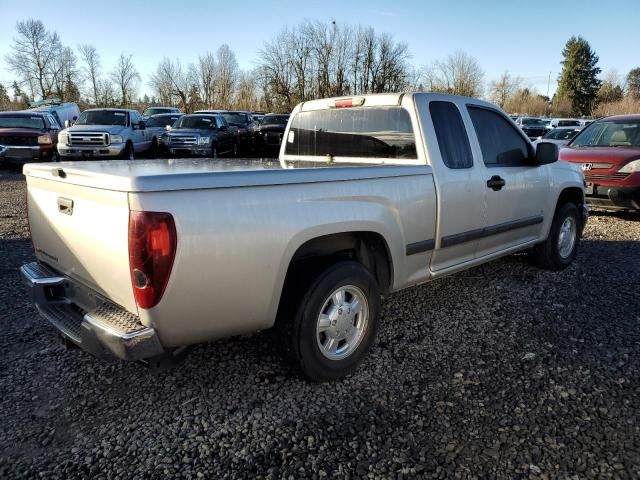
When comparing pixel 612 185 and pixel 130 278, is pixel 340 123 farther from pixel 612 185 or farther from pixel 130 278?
pixel 612 185

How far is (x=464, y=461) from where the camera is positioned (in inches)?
94.5

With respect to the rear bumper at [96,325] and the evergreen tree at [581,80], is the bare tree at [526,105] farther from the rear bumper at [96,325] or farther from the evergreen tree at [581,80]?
the rear bumper at [96,325]

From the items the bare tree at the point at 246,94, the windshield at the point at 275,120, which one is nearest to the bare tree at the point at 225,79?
the bare tree at the point at 246,94

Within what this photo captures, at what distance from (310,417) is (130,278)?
124 centimetres

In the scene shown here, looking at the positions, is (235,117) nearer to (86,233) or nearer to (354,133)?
(354,133)

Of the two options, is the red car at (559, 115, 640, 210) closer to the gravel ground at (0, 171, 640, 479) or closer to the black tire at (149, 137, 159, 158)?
the gravel ground at (0, 171, 640, 479)

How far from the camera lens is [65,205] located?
2.74m

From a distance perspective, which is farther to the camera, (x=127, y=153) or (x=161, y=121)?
(x=161, y=121)

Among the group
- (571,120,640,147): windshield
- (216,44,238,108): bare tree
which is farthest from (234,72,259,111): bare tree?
(571,120,640,147): windshield

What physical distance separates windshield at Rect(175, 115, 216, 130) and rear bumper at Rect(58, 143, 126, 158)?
3387mm

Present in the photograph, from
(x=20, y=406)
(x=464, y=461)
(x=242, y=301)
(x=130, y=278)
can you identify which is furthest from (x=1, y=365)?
(x=464, y=461)

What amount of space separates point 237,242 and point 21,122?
15.8 metres

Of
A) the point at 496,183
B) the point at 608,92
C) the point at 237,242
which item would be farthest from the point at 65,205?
the point at 608,92

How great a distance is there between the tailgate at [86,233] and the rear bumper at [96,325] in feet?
0.22
